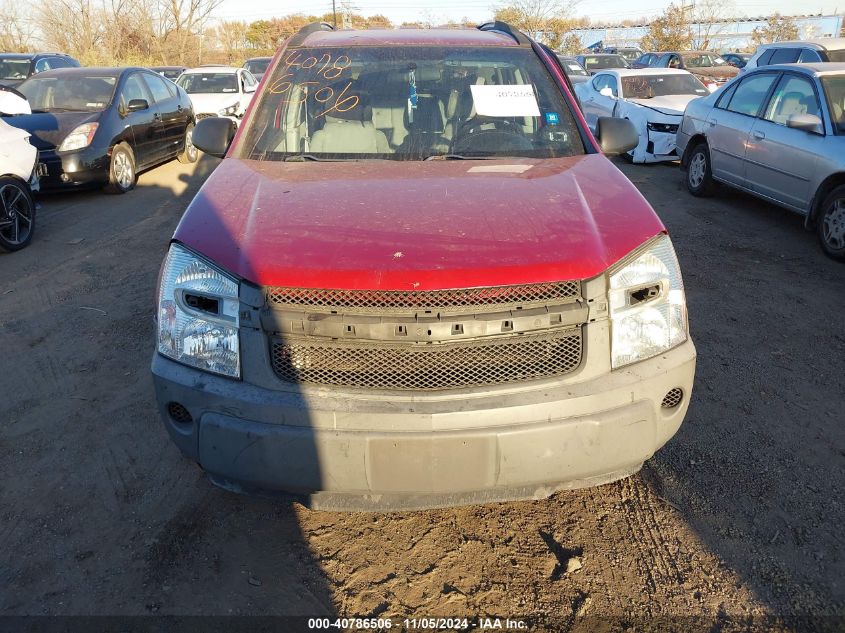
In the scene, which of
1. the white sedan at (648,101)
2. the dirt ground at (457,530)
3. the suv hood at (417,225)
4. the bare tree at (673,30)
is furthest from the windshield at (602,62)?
the suv hood at (417,225)

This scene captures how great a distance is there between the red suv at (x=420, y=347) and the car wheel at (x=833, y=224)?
4.38 meters

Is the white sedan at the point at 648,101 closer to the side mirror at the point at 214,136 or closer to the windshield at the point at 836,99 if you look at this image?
the windshield at the point at 836,99

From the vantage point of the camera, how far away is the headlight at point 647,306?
2.26 metres

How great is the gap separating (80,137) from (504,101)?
704cm

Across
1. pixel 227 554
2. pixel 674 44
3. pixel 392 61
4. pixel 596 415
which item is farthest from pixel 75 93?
pixel 674 44

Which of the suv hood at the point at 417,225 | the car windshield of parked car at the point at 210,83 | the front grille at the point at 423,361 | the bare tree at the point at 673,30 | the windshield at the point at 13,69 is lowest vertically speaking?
the front grille at the point at 423,361

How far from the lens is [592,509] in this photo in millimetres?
2822

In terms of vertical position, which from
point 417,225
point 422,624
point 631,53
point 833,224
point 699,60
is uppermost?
point 631,53

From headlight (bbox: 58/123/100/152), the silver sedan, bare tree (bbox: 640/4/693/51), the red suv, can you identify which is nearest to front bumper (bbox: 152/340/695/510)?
the red suv

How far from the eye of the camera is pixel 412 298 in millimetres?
2133

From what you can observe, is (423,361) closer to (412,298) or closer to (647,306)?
(412,298)

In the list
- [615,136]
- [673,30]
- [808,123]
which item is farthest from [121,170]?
[673,30]

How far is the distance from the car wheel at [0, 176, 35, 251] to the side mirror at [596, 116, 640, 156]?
5.68 meters

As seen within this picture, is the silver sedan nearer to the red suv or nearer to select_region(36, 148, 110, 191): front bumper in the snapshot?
the red suv
